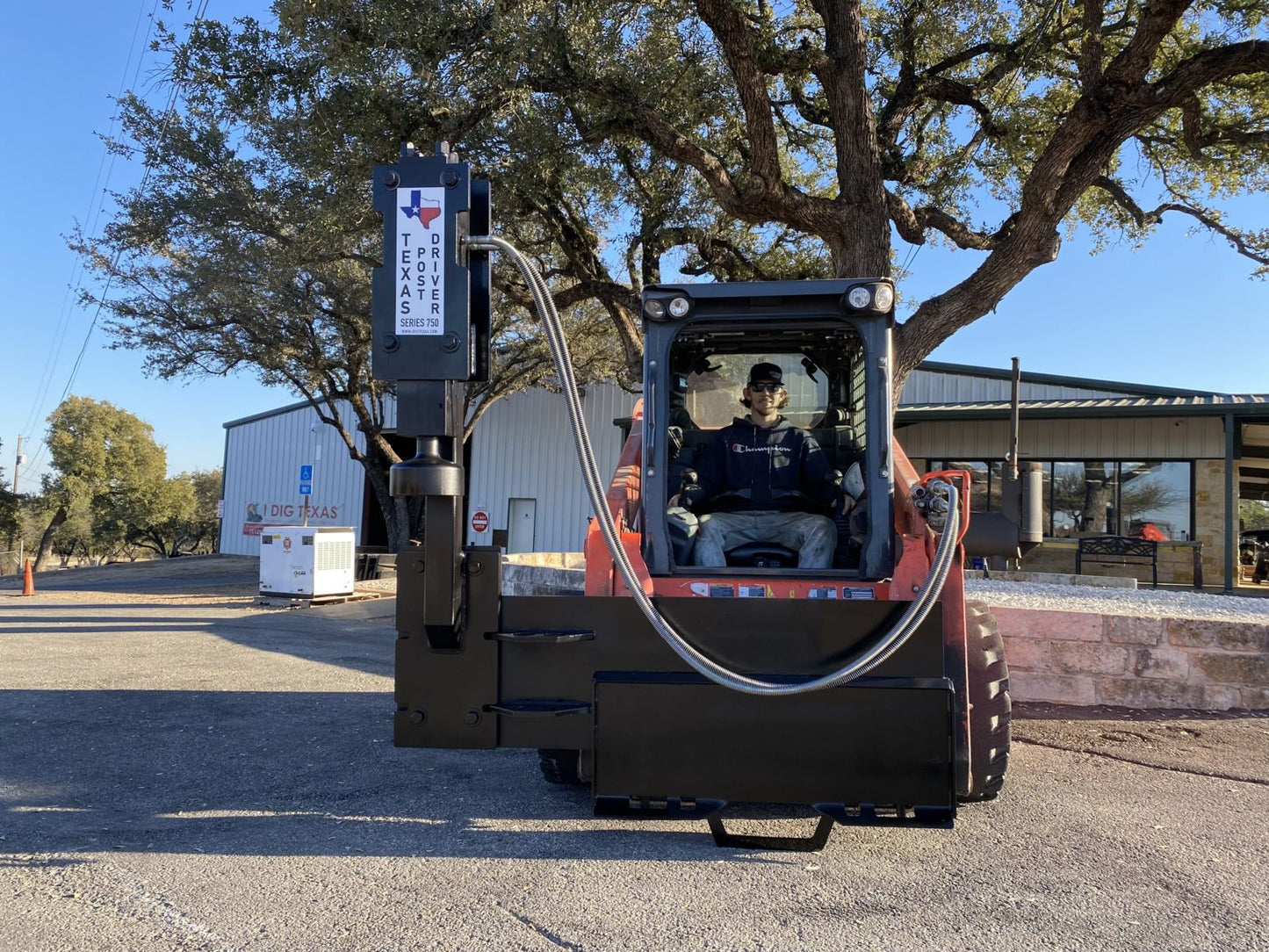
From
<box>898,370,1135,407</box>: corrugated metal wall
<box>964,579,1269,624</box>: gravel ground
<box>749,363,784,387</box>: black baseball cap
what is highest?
<box>898,370,1135,407</box>: corrugated metal wall

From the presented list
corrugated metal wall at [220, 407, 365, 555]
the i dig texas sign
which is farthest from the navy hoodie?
corrugated metal wall at [220, 407, 365, 555]

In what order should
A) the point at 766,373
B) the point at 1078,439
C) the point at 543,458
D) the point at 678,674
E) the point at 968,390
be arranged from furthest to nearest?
the point at 543,458 → the point at 968,390 → the point at 1078,439 → the point at 766,373 → the point at 678,674

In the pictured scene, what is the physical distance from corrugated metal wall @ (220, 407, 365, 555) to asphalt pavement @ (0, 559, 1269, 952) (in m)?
25.5

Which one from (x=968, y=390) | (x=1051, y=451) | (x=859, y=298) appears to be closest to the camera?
(x=859, y=298)

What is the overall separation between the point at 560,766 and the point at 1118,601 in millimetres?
7497

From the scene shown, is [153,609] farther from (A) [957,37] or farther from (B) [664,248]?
(A) [957,37]

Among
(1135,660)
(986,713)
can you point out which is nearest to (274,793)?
(986,713)

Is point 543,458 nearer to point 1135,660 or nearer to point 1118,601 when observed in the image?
point 1118,601

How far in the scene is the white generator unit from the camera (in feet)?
49.0

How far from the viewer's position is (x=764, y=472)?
477 centimetres

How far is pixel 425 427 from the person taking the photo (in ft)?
10.9

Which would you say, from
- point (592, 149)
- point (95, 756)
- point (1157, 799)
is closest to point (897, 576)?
point (1157, 799)

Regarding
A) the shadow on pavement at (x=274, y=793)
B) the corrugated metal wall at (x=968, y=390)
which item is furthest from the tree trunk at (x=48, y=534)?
the shadow on pavement at (x=274, y=793)

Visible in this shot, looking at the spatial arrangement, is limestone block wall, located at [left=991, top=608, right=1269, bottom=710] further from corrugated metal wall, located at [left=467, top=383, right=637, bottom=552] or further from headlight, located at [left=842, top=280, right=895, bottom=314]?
corrugated metal wall, located at [left=467, top=383, right=637, bottom=552]
